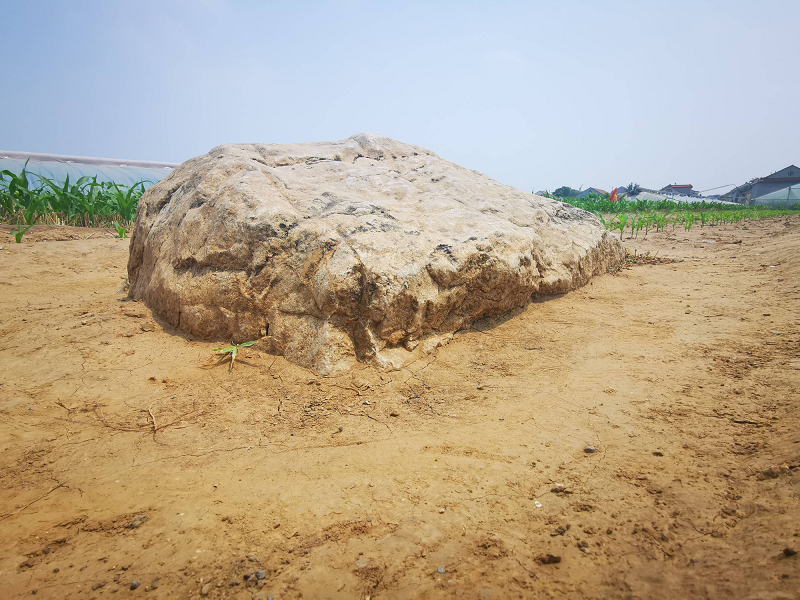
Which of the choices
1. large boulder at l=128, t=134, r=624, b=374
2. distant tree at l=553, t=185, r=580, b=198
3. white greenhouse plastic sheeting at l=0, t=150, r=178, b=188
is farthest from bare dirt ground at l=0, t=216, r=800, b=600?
distant tree at l=553, t=185, r=580, b=198

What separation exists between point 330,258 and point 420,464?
1.45 metres

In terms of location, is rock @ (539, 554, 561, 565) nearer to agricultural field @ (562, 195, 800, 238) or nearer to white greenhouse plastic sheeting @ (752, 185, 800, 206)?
agricultural field @ (562, 195, 800, 238)

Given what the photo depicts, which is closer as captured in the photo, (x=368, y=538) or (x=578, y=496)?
(x=368, y=538)

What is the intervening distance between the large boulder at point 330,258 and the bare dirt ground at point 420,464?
8.6 inches

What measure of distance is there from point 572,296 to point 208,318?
300 cm

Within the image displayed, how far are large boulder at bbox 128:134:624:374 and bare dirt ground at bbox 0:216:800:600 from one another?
0.72ft

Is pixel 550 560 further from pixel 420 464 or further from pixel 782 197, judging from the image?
pixel 782 197

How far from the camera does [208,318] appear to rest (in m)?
2.85

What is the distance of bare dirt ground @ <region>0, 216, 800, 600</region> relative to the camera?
1.16m

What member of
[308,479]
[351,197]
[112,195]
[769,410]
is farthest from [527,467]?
[112,195]

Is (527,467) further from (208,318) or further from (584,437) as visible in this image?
(208,318)

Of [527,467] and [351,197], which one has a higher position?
[351,197]

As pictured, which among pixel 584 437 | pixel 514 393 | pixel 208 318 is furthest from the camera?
pixel 208 318

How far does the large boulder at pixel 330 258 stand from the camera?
262 cm
